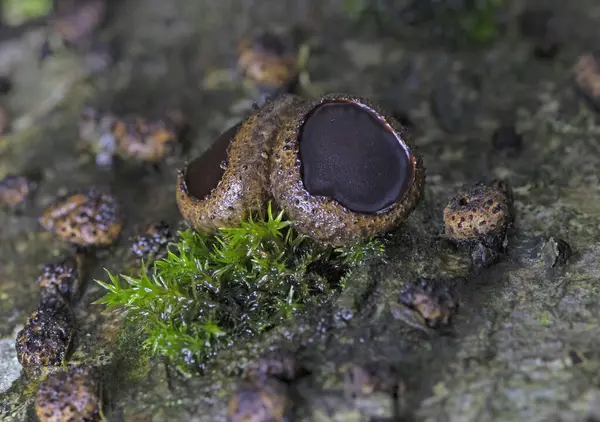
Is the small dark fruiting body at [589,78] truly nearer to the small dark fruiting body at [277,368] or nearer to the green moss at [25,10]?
the small dark fruiting body at [277,368]

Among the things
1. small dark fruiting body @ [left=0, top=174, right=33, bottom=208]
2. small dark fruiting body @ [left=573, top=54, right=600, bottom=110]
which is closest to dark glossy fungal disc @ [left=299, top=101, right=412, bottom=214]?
small dark fruiting body @ [left=573, top=54, right=600, bottom=110]

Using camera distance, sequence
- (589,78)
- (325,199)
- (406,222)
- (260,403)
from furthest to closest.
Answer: (589,78) → (406,222) → (325,199) → (260,403)

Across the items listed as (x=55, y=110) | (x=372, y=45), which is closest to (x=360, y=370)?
(x=372, y=45)

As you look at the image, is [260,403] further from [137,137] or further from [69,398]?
[137,137]

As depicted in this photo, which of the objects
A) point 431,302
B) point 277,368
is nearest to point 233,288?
point 277,368

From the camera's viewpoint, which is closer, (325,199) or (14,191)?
(325,199)

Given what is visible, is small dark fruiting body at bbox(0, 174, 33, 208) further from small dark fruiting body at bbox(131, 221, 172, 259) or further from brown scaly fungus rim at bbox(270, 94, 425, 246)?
brown scaly fungus rim at bbox(270, 94, 425, 246)

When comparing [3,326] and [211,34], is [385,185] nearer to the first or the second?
[3,326]
